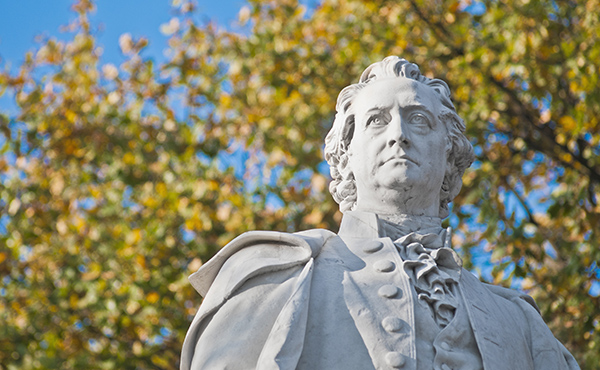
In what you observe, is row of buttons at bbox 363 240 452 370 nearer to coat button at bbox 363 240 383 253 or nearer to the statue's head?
coat button at bbox 363 240 383 253

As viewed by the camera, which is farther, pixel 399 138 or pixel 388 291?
pixel 399 138

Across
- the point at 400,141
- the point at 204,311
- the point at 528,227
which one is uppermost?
the point at 400,141

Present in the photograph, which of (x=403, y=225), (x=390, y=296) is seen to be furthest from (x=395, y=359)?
(x=403, y=225)

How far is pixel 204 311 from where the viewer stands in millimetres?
3617

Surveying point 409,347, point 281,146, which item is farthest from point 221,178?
point 409,347

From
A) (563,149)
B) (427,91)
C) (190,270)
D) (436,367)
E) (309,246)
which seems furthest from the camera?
(190,270)

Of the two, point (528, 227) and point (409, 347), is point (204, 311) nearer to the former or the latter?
point (409, 347)

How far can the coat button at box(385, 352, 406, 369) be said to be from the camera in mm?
3359

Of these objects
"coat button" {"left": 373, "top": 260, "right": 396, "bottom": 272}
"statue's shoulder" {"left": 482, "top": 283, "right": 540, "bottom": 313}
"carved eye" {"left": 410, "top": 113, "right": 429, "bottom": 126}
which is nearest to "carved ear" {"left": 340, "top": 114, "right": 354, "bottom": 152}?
"carved eye" {"left": 410, "top": 113, "right": 429, "bottom": 126}

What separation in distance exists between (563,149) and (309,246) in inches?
249

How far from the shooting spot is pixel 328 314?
3572 mm

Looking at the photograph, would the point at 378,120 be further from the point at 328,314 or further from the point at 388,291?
the point at 328,314

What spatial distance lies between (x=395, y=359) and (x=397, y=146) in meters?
1.02

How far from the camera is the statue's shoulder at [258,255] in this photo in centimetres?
368
